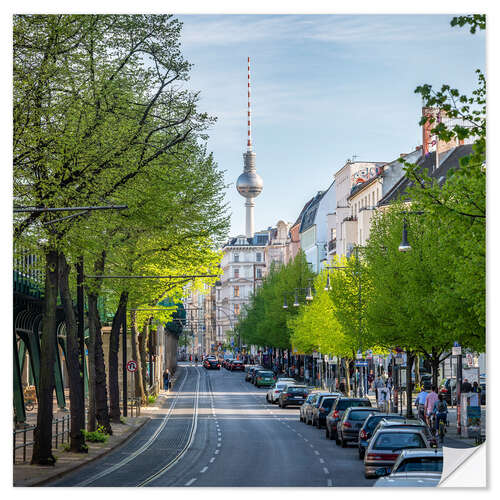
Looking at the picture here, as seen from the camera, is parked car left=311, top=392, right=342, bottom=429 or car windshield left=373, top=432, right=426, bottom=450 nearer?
car windshield left=373, top=432, right=426, bottom=450

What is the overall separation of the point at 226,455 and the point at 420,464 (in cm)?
1737

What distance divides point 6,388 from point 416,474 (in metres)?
7.58

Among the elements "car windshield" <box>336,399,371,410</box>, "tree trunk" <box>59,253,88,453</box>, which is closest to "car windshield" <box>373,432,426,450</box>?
"tree trunk" <box>59,253,88,453</box>

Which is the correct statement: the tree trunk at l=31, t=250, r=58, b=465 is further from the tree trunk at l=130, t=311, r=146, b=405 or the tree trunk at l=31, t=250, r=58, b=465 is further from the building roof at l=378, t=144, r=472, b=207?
the building roof at l=378, t=144, r=472, b=207

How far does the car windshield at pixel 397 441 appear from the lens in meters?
29.0

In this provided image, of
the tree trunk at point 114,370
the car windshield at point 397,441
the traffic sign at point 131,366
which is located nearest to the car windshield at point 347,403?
the tree trunk at point 114,370

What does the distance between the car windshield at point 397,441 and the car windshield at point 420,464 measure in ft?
25.3

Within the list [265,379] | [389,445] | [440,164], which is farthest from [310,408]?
[265,379]

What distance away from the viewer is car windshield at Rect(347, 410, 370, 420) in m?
41.5

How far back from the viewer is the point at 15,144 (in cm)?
2608

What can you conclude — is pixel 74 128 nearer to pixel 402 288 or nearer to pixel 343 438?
pixel 343 438

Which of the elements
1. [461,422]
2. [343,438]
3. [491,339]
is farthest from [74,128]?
[461,422]

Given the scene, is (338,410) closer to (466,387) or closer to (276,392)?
(466,387)

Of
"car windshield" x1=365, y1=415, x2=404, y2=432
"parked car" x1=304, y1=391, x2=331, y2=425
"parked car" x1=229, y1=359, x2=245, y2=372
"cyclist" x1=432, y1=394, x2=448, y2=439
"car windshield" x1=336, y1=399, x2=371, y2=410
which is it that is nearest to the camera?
"car windshield" x1=365, y1=415, x2=404, y2=432
